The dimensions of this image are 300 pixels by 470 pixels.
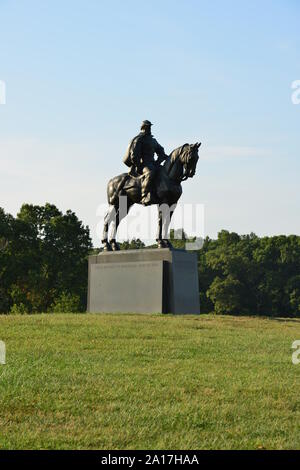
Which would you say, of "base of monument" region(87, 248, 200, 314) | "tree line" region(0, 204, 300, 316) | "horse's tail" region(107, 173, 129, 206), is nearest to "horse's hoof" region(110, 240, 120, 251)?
"base of monument" region(87, 248, 200, 314)

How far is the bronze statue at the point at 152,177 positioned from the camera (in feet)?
64.5

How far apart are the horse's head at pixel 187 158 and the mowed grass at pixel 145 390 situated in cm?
626

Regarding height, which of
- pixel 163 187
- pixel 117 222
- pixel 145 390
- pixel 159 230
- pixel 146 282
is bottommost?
pixel 145 390

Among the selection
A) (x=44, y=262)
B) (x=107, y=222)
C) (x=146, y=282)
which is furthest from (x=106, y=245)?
(x=44, y=262)

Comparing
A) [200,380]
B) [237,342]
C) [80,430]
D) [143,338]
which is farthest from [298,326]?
[80,430]

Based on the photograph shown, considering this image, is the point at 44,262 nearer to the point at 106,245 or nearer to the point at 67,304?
the point at 67,304

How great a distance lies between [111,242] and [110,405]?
14855mm

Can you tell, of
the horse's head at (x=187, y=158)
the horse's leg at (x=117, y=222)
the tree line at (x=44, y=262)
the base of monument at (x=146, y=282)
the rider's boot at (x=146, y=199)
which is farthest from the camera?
the tree line at (x=44, y=262)

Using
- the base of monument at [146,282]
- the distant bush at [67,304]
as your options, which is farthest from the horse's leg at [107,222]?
the distant bush at [67,304]

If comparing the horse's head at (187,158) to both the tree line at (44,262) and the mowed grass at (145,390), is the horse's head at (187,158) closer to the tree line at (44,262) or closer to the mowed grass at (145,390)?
the mowed grass at (145,390)

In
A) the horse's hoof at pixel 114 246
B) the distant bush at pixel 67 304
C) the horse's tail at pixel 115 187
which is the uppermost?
the horse's tail at pixel 115 187

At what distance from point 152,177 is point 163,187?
521 mm

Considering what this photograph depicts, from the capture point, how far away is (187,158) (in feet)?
63.3
